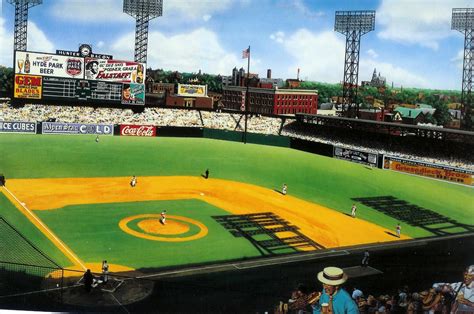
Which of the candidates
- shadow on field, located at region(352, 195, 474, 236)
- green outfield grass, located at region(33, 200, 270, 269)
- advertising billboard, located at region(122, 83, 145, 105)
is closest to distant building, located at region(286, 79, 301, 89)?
advertising billboard, located at region(122, 83, 145, 105)

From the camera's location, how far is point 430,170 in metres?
39.1

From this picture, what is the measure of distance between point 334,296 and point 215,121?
169 feet

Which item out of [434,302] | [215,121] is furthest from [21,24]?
[434,302]

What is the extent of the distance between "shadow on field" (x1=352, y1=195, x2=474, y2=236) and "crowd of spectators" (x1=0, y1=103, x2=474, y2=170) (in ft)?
33.0

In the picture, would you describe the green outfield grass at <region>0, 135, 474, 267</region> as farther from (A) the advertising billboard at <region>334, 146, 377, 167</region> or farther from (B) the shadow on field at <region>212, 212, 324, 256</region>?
(B) the shadow on field at <region>212, 212, 324, 256</region>

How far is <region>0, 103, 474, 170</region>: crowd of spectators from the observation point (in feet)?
156

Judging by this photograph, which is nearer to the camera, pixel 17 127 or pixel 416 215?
pixel 416 215

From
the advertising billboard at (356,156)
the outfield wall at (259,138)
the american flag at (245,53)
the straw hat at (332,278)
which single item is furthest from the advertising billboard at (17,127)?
the straw hat at (332,278)

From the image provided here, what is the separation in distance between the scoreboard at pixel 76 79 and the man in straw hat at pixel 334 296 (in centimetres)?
4743

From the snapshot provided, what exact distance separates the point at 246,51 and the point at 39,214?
2276 centimetres

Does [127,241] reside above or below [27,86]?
below

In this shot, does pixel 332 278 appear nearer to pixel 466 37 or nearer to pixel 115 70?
pixel 466 37

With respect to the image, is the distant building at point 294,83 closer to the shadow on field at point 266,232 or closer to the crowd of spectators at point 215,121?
the crowd of spectators at point 215,121

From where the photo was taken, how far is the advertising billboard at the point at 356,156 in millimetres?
44469
